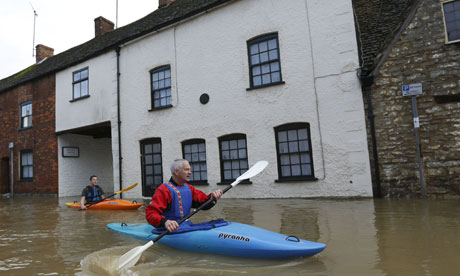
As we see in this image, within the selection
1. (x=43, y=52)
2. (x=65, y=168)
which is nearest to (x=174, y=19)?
(x=65, y=168)

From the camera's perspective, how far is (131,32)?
14.2 m

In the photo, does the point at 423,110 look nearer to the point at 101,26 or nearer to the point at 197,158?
the point at 197,158

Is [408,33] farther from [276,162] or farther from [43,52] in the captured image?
[43,52]

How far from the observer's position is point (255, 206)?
8234 millimetres

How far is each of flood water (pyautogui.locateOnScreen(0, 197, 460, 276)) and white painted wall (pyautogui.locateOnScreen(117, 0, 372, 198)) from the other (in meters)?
2.05

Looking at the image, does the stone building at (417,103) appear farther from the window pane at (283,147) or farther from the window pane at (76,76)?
the window pane at (76,76)

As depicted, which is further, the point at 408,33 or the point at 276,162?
the point at 276,162

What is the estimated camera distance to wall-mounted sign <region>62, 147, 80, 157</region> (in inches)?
603

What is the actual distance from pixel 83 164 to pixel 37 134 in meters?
2.84

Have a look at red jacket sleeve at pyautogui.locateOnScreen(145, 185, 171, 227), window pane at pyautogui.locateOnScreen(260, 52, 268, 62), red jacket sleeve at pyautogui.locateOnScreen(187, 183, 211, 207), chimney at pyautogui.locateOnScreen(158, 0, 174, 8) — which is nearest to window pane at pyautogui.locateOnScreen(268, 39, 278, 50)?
window pane at pyautogui.locateOnScreen(260, 52, 268, 62)

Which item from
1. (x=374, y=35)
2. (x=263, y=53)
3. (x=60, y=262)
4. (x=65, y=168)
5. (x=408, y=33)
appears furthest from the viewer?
(x=65, y=168)

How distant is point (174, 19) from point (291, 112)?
5.86 metres

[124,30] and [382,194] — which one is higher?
[124,30]

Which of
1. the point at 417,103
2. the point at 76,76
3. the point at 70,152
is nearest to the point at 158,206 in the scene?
the point at 417,103
